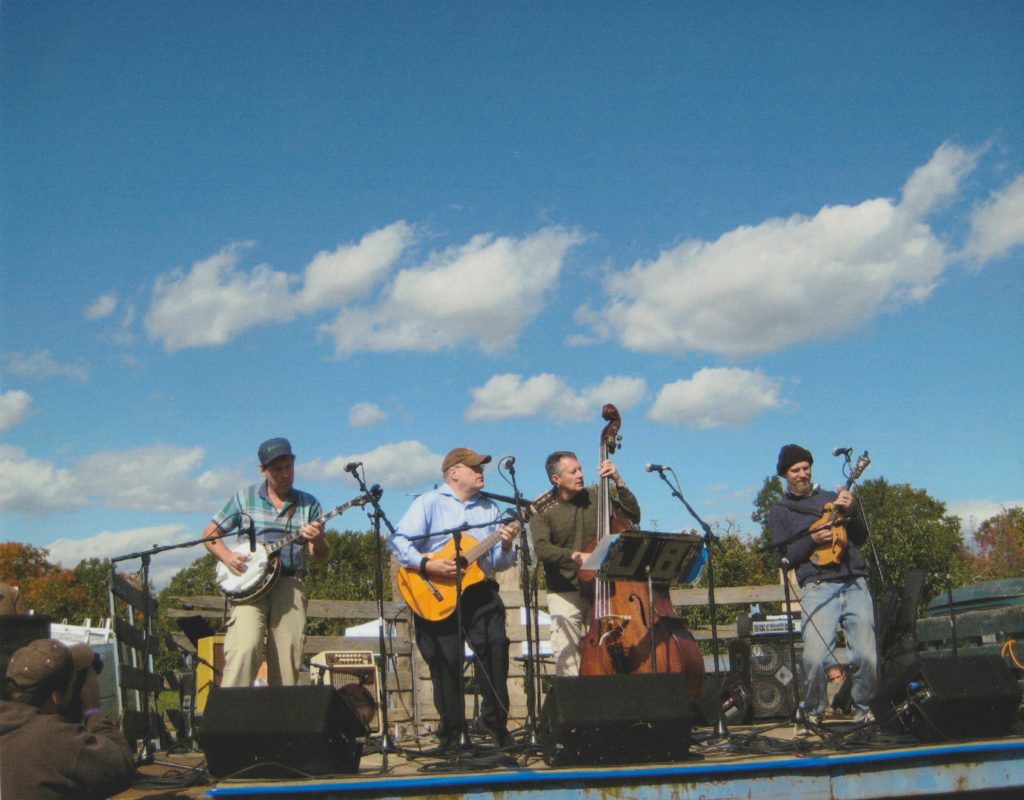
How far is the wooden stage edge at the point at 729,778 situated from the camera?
4.50 m

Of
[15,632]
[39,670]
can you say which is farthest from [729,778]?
[15,632]

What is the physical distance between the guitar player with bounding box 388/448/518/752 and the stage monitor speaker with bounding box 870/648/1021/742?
235cm

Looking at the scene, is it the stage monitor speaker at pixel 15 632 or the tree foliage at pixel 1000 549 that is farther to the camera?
the tree foliage at pixel 1000 549

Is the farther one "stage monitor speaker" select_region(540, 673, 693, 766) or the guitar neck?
the guitar neck

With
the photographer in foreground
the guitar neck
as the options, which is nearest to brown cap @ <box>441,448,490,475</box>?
the guitar neck

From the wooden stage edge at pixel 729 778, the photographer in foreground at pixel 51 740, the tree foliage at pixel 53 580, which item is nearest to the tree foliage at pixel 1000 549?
the wooden stage edge at pixel 729 778

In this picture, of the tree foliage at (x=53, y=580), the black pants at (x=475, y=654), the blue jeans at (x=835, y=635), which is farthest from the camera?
the tree foliage at (x=53, y=580)

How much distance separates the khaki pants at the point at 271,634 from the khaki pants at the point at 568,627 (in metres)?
1.82

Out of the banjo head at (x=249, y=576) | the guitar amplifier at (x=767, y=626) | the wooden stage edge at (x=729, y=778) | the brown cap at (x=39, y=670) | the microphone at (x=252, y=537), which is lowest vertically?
the wooden stage edge at (x=729, y=778)

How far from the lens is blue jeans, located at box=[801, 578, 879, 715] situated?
246 inches

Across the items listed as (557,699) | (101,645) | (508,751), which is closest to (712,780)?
(557,699)

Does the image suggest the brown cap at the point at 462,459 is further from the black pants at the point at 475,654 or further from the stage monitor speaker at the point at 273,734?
the stage monitor speaker at the point at 273,734

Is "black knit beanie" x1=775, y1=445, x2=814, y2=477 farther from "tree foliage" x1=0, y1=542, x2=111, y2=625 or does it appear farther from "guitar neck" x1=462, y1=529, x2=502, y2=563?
"tree foliage" x1=0, y1=542, x2=111, y2=625

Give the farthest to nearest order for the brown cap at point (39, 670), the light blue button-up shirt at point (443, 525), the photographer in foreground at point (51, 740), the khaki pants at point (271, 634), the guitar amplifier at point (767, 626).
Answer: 1. the guitar amplifier at point (767, 626)
2. the light blue button-up shirt at point (443, 525)
3. the khaki pants at point (271, 634)
4. the brown cap at point (39, 670)
5. the photographer in foreground at point (51, 740)
